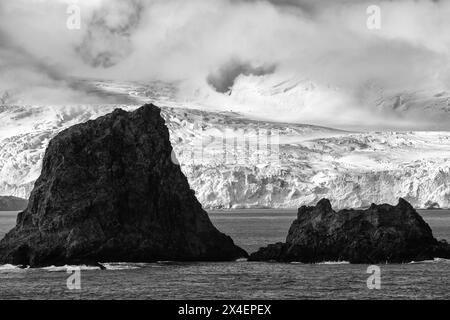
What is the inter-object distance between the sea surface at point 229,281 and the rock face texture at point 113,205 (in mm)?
2719

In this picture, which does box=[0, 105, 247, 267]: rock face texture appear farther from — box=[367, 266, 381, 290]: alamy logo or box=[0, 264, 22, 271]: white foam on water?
box=[367, 266, 381, 290]: alamy logo

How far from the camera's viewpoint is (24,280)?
4188 inches

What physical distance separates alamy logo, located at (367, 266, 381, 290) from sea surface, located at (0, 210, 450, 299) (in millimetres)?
551

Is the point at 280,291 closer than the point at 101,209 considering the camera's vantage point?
Yes

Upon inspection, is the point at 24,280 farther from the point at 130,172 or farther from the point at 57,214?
the point at 130,172

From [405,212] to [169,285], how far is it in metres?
34.6

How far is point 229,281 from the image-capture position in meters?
A: 107

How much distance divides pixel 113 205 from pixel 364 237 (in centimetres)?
2974

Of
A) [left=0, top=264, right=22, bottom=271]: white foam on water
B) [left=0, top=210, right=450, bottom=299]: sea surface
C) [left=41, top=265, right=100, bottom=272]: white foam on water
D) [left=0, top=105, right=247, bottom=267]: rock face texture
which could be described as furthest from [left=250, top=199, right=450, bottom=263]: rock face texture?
[left=0, top=264, right=22, bottom=271]: white foam on water

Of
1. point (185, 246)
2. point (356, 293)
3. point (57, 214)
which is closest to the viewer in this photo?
point (356, 293)

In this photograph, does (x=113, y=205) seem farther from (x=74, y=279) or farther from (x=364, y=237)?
(x=364, y=237)

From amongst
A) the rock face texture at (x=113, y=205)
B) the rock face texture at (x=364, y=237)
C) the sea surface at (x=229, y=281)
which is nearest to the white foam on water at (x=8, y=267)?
the sea surface at (x=229, y=281)

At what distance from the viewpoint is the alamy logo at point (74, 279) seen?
3999 inches
